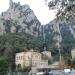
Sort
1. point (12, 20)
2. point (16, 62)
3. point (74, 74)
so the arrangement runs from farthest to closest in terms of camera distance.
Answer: point (12, 20) → point (16, 62) → point (74, 74)

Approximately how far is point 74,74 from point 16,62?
3501 cm

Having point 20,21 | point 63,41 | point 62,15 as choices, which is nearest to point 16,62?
point 63,41

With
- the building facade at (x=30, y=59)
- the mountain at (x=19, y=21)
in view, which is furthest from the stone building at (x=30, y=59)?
the mountain at (x=19, y=21)

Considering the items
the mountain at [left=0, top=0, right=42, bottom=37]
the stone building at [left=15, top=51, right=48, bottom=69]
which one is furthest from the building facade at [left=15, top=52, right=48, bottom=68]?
the mountain at [left=0, top=0, right=42, bottom=37]

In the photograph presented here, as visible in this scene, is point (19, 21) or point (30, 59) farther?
point (19, 21)

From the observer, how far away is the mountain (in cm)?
8638

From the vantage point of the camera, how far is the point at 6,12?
9512cm

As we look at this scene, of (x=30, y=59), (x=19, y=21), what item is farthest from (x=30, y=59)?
(x=19, y=21)

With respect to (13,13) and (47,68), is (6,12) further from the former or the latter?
(47,68)

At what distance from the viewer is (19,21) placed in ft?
299

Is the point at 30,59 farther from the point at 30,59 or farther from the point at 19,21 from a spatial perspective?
the point at 19,21

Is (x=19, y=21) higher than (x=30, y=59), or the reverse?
(x=19, y=21)

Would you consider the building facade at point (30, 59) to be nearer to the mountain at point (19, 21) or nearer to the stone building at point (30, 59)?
the stone building at point (30, 59)

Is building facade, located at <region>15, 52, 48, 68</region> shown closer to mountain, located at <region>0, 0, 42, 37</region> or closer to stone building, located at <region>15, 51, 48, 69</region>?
stone building, located at <region>15, 51, 48, 69</region>
